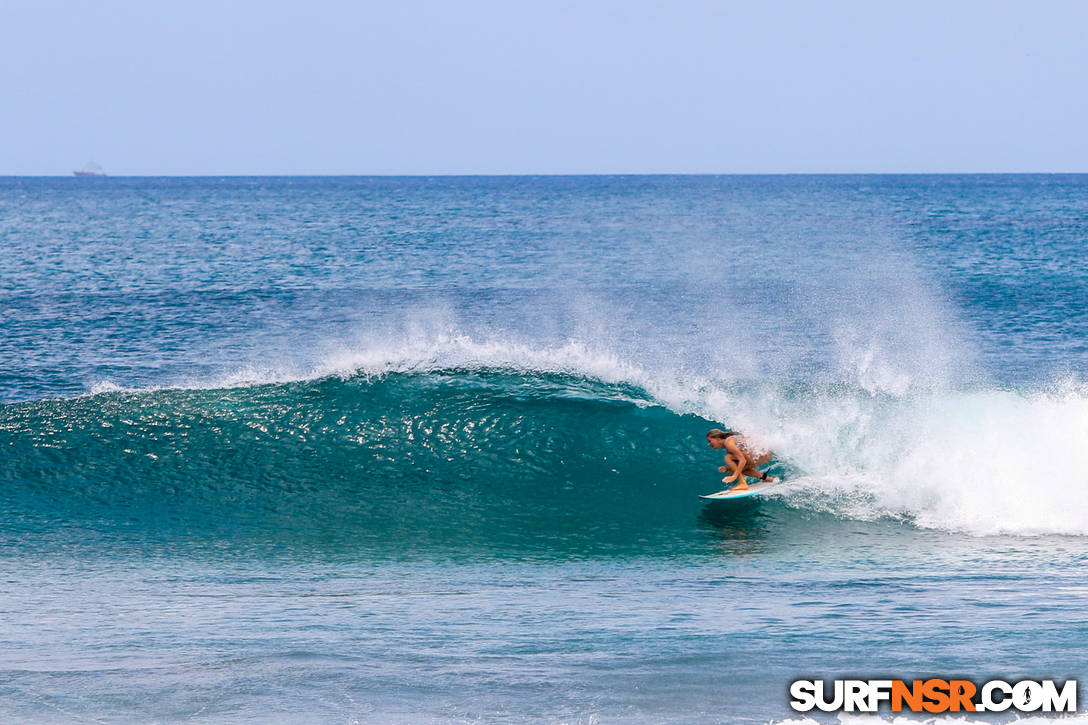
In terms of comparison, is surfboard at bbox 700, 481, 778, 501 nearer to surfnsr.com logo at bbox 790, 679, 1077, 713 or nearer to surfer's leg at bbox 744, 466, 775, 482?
surfer's leg at bbox 744, 466, 775, 482

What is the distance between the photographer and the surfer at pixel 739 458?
43.5 feet

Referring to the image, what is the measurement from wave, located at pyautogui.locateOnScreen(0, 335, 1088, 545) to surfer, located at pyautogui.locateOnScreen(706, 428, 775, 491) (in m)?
0.49

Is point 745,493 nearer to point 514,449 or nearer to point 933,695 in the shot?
point 514,449

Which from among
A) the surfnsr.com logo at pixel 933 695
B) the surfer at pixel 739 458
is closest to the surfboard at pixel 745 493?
the surfer at pixel 739 458

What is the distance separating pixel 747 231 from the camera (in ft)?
235

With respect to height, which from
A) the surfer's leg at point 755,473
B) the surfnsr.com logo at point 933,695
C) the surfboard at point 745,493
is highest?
the surfer's leg at point 755,473

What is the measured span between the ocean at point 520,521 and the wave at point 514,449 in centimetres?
5

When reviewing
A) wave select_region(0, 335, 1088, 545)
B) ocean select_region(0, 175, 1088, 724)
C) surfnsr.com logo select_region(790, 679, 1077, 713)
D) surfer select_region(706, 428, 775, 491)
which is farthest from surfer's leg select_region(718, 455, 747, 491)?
surfnsr.com logo select_region(790, 679, 1077, 713)

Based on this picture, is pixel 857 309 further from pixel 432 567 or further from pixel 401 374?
pixel 432 567

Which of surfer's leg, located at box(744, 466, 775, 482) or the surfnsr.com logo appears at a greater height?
surfer's leg, located at box(744, 466, 775, 482)

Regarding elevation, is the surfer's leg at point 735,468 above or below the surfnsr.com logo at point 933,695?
above

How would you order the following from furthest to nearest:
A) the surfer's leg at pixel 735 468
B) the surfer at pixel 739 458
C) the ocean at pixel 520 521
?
the surfer's leg at pixel 735 468 → the surfer at pixel 739 458 → the ocean at pixel 520 521

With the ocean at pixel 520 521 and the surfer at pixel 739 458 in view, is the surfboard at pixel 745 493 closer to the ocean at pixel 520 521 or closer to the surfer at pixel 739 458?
the surfer at pixel 739 458

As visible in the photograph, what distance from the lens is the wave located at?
13297 mm
